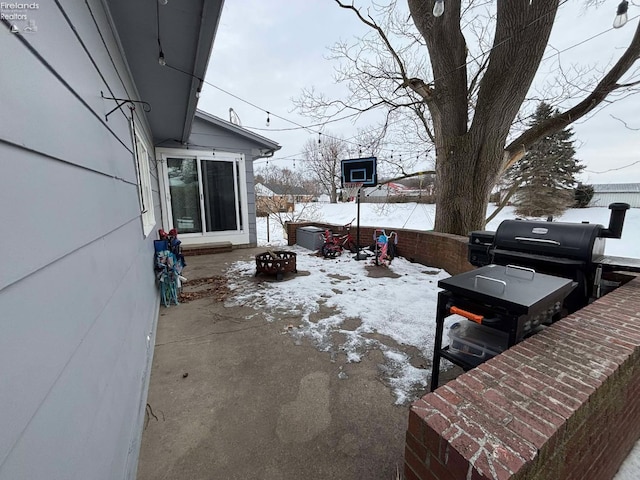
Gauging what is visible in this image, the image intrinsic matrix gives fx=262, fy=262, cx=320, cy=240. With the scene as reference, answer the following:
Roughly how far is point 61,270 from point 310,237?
234 inches

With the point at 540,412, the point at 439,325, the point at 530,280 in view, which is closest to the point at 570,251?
the point at 530,280

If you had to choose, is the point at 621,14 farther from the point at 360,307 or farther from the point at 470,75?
the point at 360,307

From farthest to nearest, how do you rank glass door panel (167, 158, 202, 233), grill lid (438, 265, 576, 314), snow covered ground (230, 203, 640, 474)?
glass door panel (167, 158, 202, 233), snow covered ground (230, 203, 640, 474), grill lid (438, 265, 576, 314)

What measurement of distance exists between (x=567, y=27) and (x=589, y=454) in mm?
6235

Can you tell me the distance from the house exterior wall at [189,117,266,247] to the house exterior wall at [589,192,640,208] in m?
20.4

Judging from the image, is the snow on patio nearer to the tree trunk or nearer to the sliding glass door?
the tree trunk

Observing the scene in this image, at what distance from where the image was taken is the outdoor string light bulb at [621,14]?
9.27 ft

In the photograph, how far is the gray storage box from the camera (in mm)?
6551

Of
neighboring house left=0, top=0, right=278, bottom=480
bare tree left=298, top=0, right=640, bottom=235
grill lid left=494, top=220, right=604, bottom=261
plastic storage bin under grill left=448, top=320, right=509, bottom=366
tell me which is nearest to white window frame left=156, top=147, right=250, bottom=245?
neighboring house left=0, top=0, right=278, bottom=480

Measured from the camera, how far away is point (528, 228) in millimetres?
2059

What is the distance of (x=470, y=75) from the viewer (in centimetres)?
650

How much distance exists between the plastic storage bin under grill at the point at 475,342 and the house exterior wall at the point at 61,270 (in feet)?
5.98

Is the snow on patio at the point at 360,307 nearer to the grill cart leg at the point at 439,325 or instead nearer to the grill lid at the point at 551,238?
the grill cart leg at the point at 439,325

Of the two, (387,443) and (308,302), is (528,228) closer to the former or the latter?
(387,443)
